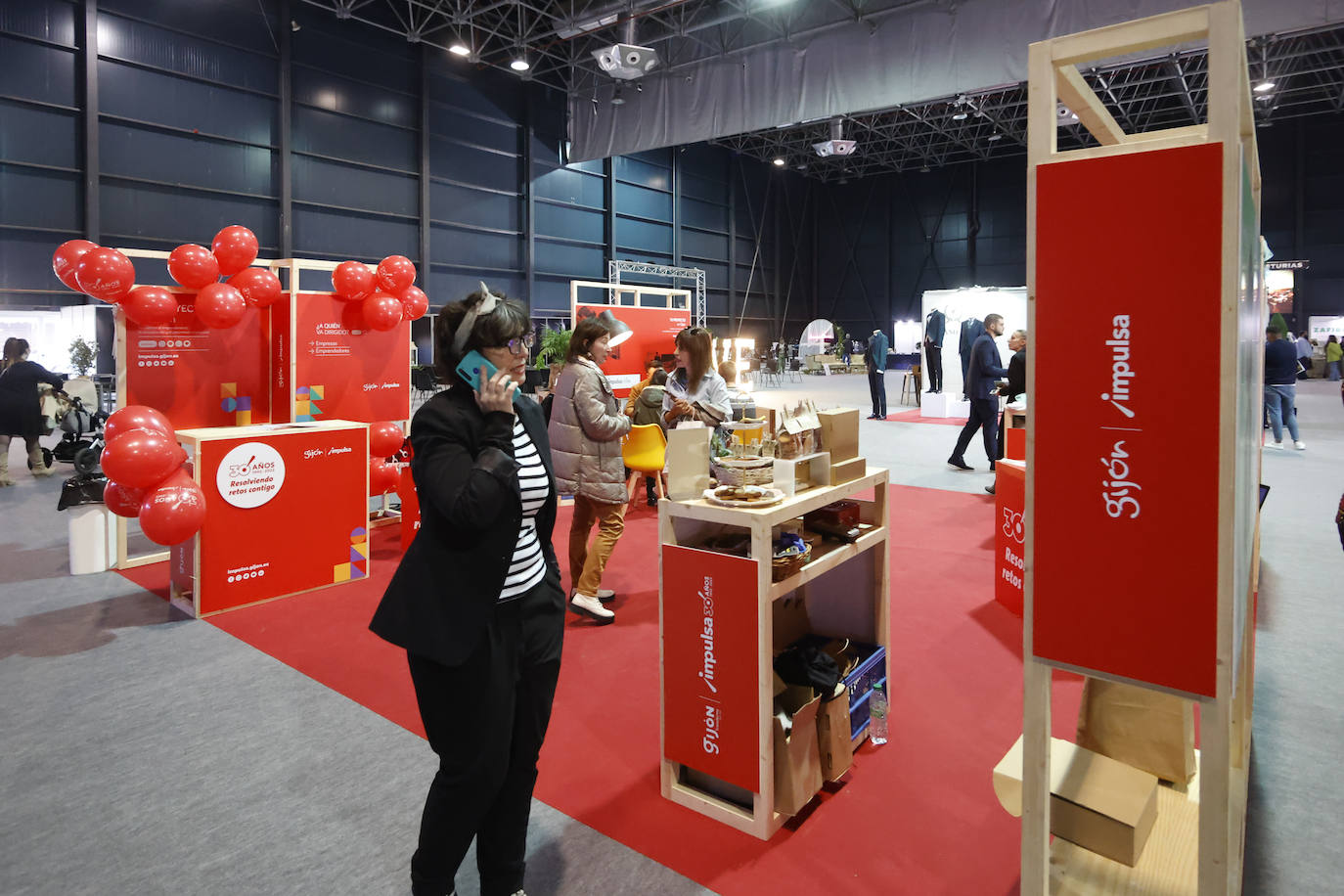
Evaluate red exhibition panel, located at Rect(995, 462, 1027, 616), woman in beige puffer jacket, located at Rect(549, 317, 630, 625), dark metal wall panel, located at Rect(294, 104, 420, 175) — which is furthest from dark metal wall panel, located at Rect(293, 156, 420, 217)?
red exhibition panel, located at Rect(995, 462, 1027, 616)

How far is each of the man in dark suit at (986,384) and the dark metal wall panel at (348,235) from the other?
11088 mm

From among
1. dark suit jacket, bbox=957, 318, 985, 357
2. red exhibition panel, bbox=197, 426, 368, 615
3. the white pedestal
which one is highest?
dark suit jacket, bbox=957, 318, 985, 357

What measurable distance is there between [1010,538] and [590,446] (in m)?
2.11

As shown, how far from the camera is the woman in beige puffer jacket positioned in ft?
11.6

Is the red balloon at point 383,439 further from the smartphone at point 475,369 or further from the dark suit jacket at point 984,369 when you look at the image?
the dark suit jacket at point 984,369

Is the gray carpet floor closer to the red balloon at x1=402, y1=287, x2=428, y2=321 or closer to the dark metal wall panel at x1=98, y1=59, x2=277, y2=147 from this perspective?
the red balloon at x1=402, y1=287, x2=428, y2=321

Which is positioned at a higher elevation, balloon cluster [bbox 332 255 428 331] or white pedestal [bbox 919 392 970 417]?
balloon cluster [bbox 332 255 428 331]

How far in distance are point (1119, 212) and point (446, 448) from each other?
4.21 ft

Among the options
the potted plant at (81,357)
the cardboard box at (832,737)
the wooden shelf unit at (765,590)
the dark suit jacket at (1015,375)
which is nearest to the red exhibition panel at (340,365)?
the wooden shelf unit at (765,590)

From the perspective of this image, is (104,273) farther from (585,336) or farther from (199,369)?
(585,336)

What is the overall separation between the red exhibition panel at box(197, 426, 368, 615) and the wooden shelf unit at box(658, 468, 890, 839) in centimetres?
268

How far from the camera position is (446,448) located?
1541 mm

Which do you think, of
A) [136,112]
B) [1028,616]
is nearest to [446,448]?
[1028,616]

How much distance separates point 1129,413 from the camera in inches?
51.6
